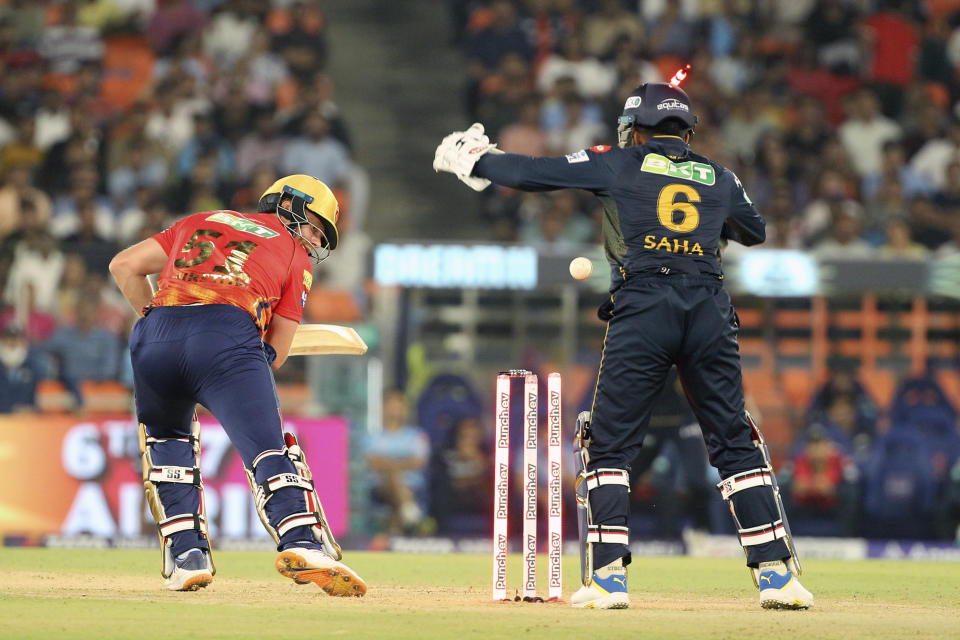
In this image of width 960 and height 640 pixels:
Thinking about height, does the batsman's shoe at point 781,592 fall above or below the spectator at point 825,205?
below

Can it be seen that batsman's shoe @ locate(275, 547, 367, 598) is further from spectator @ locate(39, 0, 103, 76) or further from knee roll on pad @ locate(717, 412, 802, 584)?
spectator @ locate(39, 0, 103, 76)

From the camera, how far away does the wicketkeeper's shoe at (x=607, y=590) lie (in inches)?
274

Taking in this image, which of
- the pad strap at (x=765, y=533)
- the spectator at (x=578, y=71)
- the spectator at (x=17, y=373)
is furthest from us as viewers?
the spectator at (x=578, y=71)

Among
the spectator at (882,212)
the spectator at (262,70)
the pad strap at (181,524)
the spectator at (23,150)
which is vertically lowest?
the pad strap at (181,524)

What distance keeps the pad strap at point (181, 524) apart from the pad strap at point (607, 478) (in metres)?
1.97

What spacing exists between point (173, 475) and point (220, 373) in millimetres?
798

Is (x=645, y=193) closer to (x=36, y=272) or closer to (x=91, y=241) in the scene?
(x=36, y=272)

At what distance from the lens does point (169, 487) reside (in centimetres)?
754

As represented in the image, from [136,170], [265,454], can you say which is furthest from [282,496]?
[136,170]

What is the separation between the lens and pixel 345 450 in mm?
13477

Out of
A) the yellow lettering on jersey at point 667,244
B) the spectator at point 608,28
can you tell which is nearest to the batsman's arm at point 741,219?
the yellow lettering on jersey at point 667,244

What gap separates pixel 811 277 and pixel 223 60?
7.93m

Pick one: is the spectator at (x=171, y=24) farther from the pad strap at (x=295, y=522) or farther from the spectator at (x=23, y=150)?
the pad strap at (x=295, y=522)

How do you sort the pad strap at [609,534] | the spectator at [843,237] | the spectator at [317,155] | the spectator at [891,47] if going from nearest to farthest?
the pad strap at [609,534] < the spectator at [843,237] < the spectator at [317,155] < the spectator at [891,47]
